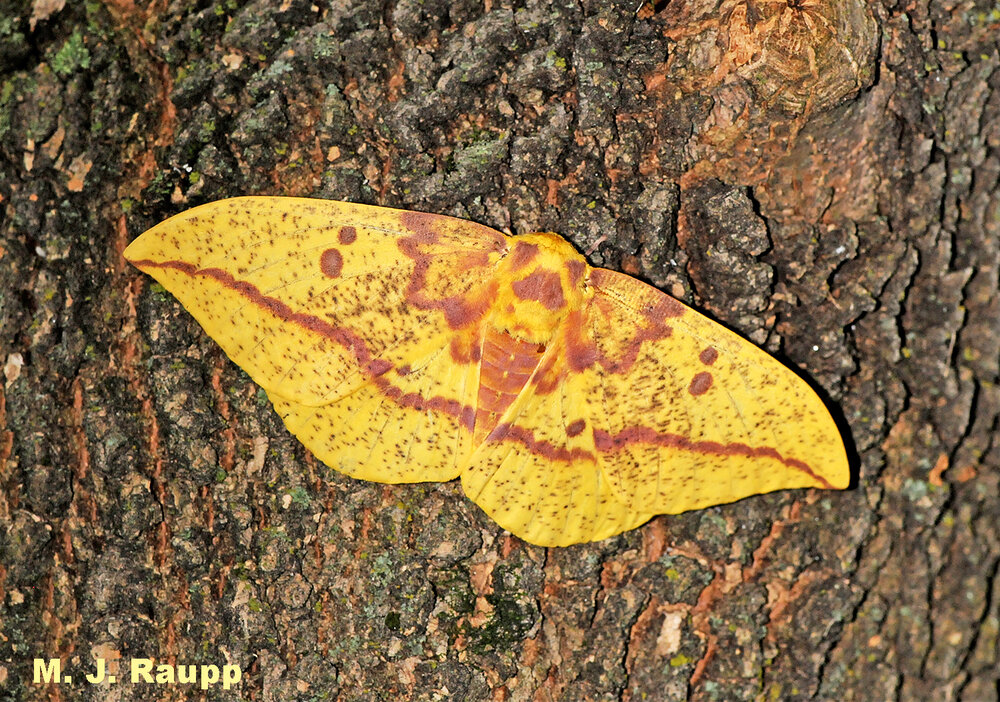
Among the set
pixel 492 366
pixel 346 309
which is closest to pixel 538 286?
pixel 492 366

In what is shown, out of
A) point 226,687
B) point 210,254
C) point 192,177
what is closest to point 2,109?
point 192,177

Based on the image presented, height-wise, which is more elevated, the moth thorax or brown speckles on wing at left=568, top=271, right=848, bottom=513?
the moth thorax

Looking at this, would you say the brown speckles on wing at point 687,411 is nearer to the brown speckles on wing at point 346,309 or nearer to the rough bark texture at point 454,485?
the rough bark texture at point 454,485

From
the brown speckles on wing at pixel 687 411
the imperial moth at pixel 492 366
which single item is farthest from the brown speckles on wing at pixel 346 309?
the brown speckles on wing at pixel 687 411

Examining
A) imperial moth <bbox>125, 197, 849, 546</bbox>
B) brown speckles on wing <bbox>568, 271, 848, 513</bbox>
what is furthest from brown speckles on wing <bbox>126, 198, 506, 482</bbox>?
brown speckles on wing <bbox>568, 271, 848, 513</bbox>

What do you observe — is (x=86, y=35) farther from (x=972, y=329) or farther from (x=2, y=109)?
(x=972, y=329)

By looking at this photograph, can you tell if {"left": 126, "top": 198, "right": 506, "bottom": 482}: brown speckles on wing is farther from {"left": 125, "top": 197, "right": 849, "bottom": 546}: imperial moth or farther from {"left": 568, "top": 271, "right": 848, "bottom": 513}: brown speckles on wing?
{"left": 568, "top": 271, "right": 848, "bottom": 513}: brown speckles on wing
